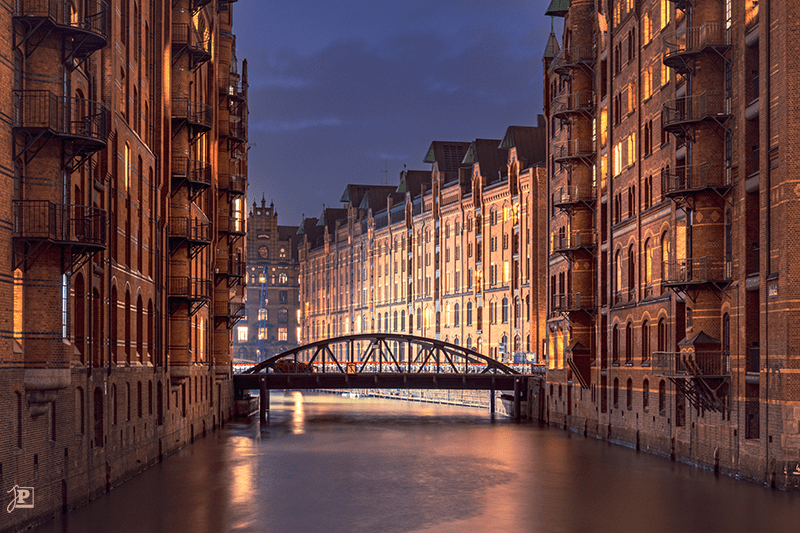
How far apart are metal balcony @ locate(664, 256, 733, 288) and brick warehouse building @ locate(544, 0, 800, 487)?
7cm

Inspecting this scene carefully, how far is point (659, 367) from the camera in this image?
44406 millimetres

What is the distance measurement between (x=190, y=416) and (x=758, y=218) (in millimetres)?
32189

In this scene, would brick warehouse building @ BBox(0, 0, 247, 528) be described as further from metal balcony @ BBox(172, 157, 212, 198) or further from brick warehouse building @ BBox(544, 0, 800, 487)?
brick warehouse building @ BBox(544, 0, 800, 487)

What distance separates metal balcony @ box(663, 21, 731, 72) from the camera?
4088cm

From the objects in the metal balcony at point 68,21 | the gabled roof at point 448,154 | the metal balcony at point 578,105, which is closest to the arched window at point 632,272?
the metal balcony at point 578,105

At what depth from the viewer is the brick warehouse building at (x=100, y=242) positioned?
26.5m

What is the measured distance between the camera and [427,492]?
129ft

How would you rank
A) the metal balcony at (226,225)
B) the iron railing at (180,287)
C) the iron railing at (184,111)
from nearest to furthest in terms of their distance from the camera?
the iron railing at (180,287) → the iron railing at (184,111) → the metal balcony at (226,225)

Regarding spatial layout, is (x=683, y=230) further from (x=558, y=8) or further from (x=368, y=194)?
(x=368, y=194)

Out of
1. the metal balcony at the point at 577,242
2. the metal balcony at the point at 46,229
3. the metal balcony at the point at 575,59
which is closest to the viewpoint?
the metal balcony at the point at 46,229

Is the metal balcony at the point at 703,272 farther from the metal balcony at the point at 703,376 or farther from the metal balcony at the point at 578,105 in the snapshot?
the metal balcony at the point at 578,105

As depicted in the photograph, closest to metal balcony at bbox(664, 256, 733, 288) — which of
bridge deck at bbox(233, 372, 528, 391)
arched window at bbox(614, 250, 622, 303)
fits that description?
arched window at bbox(614, 250, 622, 303)

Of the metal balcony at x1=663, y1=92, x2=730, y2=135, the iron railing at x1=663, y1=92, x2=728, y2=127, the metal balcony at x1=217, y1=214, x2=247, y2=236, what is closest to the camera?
the metal balcony at x1=663, y1=92, x2=730, y2=135

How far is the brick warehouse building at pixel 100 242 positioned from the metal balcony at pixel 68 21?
0.16 feet
